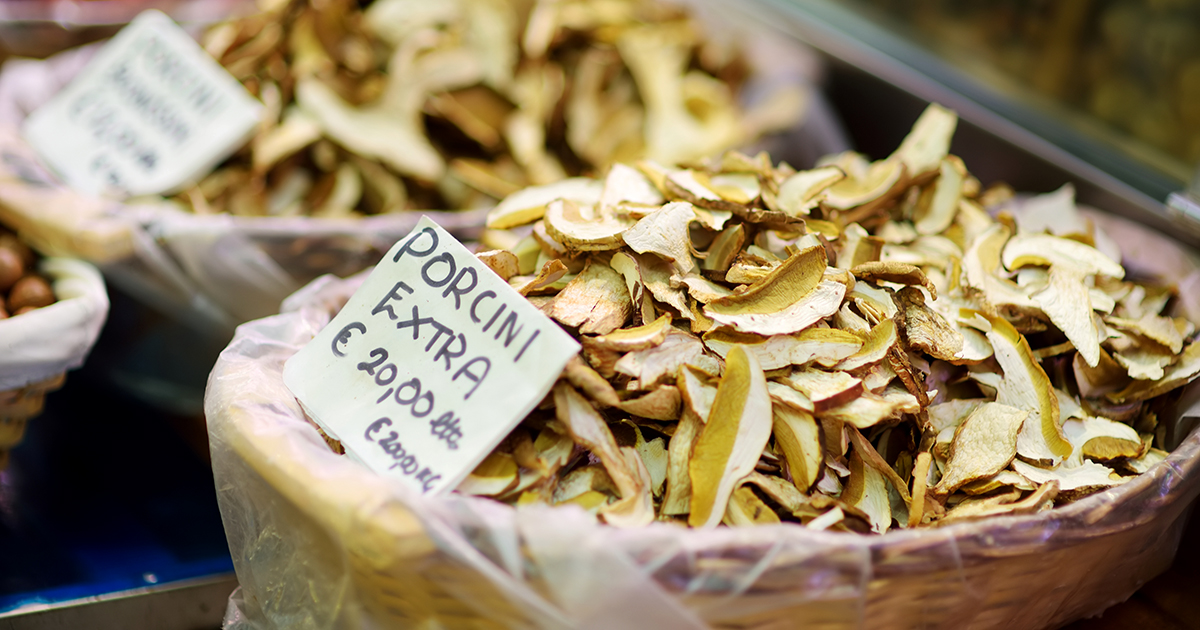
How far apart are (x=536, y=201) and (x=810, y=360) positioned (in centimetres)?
28

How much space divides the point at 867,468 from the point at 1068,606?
0.19m

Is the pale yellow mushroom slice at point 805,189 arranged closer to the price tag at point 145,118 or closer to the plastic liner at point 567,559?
the plastic liner at point 567,559

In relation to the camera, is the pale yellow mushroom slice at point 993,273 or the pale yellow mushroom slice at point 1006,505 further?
the pale yellow mushroom slice at point 993,273

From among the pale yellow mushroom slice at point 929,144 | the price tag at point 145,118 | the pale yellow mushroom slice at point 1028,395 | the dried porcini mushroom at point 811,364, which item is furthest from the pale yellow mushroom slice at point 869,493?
the price tag at point 145,118

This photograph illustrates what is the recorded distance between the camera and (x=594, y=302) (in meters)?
0.53

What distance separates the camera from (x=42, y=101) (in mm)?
1005

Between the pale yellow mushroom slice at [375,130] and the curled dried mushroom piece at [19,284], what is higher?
the pale yellow mushroom slice at [375,130]

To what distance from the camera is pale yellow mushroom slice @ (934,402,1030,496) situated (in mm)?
514

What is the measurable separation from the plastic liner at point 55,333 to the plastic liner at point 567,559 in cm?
26

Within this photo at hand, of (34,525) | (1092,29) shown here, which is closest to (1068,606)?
(1092,29)

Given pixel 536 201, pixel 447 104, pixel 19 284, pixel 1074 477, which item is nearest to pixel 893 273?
pixel 1074 477

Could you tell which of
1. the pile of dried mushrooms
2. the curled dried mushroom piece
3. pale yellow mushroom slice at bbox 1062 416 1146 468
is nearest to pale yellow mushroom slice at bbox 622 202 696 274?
the pile of dried mushrooms

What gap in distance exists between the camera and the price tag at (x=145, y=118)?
0.92m

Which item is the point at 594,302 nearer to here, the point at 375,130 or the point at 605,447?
the point at 605,447
